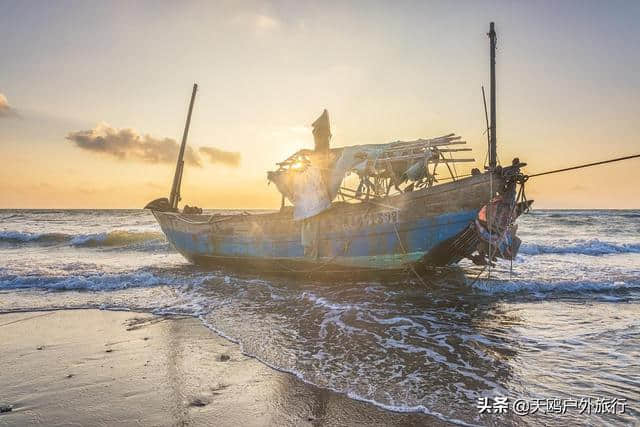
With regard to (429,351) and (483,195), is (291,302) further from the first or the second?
(483,195)

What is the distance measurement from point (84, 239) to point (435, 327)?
3093 centimetres

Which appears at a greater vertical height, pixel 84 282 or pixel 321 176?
pixel 321 176

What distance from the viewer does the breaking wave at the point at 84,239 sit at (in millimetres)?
29016

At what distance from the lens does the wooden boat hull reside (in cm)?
1041

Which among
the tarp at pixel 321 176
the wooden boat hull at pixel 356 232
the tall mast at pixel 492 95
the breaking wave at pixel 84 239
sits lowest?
the breaking wave at pixel 84 239

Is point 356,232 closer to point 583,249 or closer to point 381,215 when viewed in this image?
point 381,215

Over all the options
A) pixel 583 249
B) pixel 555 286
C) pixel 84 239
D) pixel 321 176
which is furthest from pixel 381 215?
Answer: pixel 84 239

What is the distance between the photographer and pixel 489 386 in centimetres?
477

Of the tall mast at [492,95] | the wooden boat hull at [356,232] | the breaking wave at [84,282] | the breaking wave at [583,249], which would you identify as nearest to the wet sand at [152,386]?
the breaking wave at [84,282]

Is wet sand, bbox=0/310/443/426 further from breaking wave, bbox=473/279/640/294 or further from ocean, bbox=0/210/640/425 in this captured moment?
→ breaking wave, bbox=473/279/640/294

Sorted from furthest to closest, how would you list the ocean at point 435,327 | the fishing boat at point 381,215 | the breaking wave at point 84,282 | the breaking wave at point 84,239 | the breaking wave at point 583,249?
the breaking wave at point 84,239 → the breaking wave at point 583,249 → the breaking wave at point 84,282 → the fishing boat at point 381,215 → the ocean at point 435,327

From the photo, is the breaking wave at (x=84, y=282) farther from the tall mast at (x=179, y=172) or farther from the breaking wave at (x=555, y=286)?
the breaking wave at (x=555, y=286)

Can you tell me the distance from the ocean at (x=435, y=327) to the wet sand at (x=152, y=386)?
42cm

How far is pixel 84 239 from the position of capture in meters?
29.4
